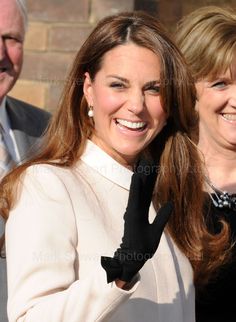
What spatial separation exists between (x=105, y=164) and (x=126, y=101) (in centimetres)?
17

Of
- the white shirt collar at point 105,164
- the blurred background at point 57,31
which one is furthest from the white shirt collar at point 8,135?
the blurred background at point 57,31

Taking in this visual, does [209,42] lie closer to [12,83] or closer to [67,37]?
[12,83]

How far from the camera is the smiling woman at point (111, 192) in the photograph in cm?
197

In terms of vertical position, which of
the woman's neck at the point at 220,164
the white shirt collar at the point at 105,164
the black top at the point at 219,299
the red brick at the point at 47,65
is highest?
the white shirt collar at the point at 105,164

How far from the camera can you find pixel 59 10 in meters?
4.34

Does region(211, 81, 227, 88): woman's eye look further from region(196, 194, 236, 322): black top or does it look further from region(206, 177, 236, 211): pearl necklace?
region(196, 194, 236, 322): black top

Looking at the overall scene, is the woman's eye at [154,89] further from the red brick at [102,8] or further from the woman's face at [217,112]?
the red brick at [102,8]

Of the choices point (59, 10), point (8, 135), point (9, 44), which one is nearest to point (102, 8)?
point (59, 10)

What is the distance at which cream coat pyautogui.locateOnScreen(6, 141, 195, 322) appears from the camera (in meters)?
1.96

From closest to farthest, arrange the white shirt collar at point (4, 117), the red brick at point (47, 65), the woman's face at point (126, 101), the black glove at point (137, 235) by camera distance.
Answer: the black glove at point (137, 235)
the woman's face at point (126, 101)
the white shirt collar at point (4, 117)
the red brick at point (47, 65)

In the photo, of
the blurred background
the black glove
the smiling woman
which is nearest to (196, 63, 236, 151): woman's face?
the smiling woman

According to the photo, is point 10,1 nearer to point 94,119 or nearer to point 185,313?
point 94,119

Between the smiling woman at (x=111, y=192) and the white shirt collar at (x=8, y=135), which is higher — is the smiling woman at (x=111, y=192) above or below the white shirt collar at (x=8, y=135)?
above

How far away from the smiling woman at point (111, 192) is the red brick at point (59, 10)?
181cm
